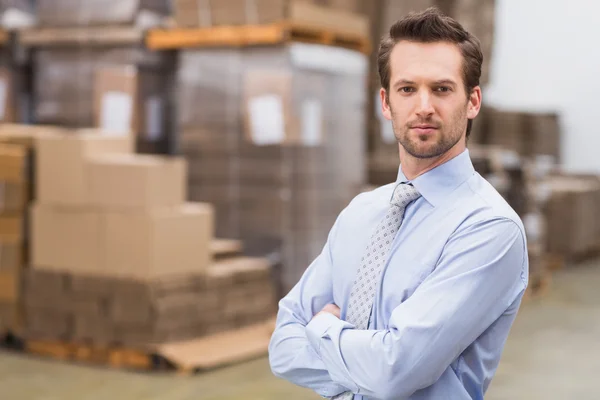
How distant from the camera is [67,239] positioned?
6191 mm

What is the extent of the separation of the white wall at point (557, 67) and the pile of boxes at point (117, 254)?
336 inches

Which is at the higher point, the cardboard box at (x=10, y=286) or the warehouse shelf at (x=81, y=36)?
the warehouse shelf at (x=81, y=36)

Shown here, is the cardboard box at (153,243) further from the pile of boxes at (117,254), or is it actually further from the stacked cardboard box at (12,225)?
the stacked cardboard box at (12,225)

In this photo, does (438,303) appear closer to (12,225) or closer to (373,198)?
(373,198)

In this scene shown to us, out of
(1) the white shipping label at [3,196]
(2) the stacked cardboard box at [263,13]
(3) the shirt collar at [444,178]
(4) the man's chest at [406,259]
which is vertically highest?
(2) the stacked cardboard box at [263,13]

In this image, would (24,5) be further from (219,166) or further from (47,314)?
(47,314)

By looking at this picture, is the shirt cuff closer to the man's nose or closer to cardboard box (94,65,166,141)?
the man's nose

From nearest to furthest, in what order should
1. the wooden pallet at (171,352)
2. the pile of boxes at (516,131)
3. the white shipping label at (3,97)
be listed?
the wooden pallet at (171,352) < the white shipping label at (3,97) < the pile of boxes at (516,131)

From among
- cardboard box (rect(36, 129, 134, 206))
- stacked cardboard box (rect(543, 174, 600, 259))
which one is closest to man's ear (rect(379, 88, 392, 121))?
cardboard box (rect(36, 129, 134, 206))

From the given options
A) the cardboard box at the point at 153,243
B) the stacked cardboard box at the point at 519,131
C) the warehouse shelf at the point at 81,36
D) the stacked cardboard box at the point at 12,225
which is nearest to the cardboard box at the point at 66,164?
the stacked cardboard box at the point at 12,225

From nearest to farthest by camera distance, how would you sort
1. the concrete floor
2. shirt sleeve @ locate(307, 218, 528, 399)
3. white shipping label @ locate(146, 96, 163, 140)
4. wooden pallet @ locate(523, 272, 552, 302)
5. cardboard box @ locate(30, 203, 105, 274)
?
1. shirt sleeve @ locate(307, 218, 528, 399)
2. the concrete floor
3. cardboard box @ locate(30, 203, 105, 274)
4. white shipping label @ locate(146, 96, 163, 140)
5. wooden pallet @ locate(523, 272, 552, 302)

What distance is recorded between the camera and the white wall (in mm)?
14109

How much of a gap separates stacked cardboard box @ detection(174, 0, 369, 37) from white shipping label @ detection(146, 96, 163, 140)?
0.77m

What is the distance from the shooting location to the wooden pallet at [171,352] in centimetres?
582
